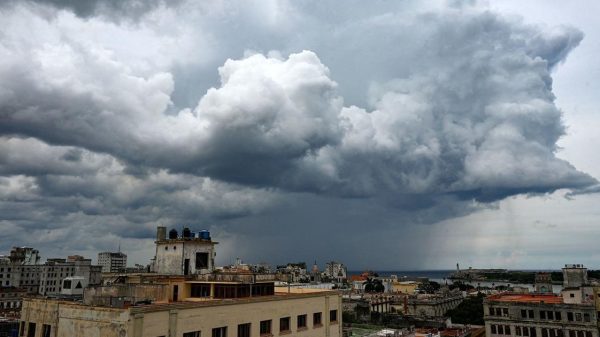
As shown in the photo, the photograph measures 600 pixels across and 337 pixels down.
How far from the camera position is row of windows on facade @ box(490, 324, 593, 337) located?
71075 millimetres

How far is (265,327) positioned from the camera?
124ft

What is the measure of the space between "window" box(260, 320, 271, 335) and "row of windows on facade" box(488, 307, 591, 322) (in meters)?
58.0

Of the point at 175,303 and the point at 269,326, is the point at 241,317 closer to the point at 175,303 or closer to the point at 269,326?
the point at 269,326

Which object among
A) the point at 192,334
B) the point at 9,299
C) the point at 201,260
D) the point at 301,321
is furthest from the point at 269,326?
the point at 9,299

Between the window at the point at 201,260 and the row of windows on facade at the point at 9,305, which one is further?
the row of windows on facade at the point at 9,305

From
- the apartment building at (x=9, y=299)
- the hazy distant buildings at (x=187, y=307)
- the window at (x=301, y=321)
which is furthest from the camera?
the apartment building at (x=9, y=299)

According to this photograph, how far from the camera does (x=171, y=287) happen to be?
125 ft

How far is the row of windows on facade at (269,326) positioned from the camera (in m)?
33.2

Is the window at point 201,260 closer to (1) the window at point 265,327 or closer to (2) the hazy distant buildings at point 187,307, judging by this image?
(2) the hazy distant buildings at point 187,307

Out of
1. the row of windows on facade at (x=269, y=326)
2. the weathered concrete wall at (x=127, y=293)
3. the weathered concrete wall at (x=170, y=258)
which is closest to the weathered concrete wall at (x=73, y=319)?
the weathered concrete wall at (x=127, y=293)

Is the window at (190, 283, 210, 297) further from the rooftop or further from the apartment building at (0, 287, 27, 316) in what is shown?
the apartment building at (0, 287, 27, 316)

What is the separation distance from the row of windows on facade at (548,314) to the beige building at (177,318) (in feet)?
170

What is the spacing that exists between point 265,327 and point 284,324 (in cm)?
283

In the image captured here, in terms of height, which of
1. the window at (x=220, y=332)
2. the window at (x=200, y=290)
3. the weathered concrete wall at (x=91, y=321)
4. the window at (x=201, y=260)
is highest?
the window at (x=201, y=260)
